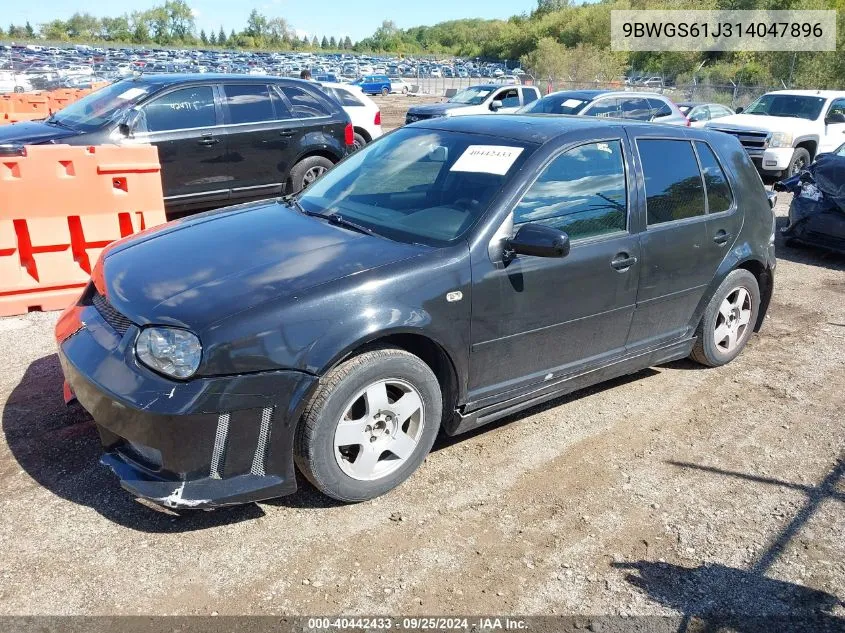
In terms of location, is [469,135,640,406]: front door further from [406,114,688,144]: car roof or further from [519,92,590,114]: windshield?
[519,92,590,114]: windshield

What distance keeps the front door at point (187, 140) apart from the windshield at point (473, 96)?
12.1m

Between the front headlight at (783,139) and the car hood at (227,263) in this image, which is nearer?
the car hood at (227,263)

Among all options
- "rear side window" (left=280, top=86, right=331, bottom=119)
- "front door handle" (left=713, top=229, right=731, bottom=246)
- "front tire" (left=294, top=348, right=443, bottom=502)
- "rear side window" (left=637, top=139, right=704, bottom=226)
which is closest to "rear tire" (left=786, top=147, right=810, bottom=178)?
"rear side window" (left=280, top=86, right=331, bottom=119)

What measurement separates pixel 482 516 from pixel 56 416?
248 cm

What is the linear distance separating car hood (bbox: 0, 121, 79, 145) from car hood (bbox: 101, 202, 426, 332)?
4562 millimetres

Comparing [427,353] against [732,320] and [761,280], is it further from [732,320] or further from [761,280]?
[761,280]

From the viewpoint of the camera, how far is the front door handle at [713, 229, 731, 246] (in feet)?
15.6

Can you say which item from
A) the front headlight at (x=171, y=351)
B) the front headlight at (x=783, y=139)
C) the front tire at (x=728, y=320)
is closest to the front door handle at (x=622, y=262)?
the front tire at (x=728, y=320)

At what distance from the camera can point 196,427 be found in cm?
291

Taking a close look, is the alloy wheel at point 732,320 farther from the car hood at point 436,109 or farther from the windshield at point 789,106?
the car hood at point 436,109

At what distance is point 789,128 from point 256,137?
412 inches

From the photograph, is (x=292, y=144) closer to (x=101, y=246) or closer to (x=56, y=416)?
(x=101, y=246)

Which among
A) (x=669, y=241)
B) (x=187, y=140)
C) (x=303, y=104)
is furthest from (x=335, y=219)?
(x=303, y=104)

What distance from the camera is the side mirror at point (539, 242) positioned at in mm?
3477
